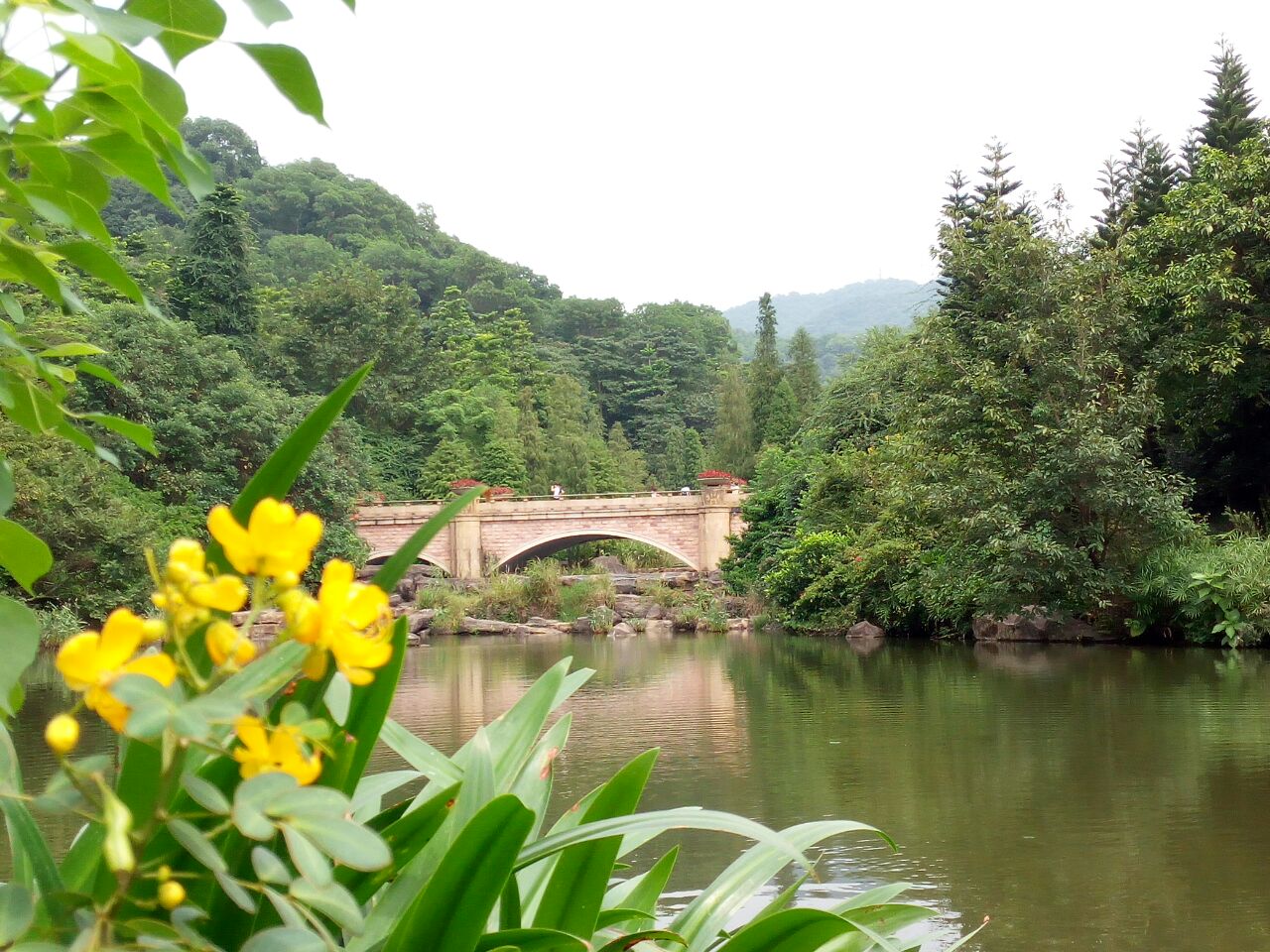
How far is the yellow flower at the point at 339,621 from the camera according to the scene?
482 mm

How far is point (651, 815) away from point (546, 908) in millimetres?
274

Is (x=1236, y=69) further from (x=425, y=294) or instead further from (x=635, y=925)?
(x=425, y=294)

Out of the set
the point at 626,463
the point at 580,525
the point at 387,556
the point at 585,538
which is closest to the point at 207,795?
the point at 387,556

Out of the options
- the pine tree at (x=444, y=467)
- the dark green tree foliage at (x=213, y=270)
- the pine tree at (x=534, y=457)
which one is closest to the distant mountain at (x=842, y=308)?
the pine tree at (x=534, y=457)

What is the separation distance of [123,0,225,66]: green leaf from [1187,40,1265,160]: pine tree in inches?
909

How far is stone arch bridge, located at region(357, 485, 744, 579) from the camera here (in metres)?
30.4

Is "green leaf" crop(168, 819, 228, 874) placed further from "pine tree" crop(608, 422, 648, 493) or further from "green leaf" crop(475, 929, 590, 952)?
"pine tree" crop(608, 422, 648, 493)

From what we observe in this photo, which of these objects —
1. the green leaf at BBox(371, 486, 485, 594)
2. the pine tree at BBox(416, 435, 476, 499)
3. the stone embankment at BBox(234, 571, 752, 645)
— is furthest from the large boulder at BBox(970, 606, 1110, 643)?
the pine tree at BBox(416, 435, 476, 499)

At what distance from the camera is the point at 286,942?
554 mm

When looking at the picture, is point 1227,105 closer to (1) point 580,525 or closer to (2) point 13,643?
(1) point 580,525

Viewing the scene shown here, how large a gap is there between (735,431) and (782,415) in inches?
85.6

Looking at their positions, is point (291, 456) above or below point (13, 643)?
above

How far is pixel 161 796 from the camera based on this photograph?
0.51 metres

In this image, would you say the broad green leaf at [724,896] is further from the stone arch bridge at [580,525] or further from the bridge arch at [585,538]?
the bridge arch at [585,538]
